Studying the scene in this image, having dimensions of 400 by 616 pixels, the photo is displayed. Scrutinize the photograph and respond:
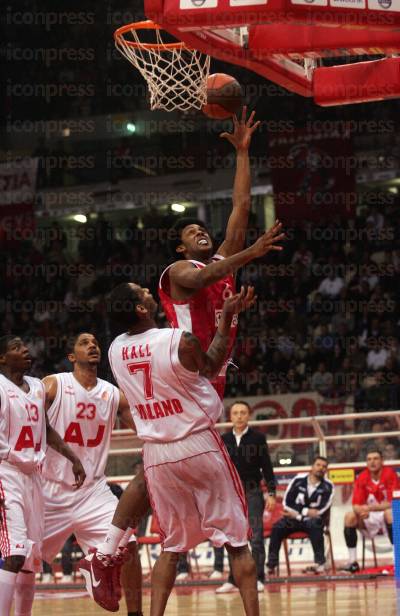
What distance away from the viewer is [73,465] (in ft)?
23.7

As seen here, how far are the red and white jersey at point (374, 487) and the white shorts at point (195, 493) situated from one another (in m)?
6.87

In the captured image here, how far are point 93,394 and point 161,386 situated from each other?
2.19 m

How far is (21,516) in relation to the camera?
6797 mm

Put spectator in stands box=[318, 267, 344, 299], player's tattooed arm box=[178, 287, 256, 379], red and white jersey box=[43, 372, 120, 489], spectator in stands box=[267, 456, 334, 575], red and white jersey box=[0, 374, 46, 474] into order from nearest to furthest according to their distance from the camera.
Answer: player's tattooed arm box=[178, 287, 256, 379] → red and white jersey box=[0, 374, 46, 474] → red and white jersey box=[43, 372, 120, 489] → spectator in stands box=[267, 456, 334, 575] → spectator in stands box=[318, 267, 344, 299]

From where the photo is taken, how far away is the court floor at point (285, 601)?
8.71 metres

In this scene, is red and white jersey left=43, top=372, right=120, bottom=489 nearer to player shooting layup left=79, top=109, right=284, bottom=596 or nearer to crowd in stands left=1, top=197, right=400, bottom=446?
player shooting layup left=79, top=109, right=284, bottom=596

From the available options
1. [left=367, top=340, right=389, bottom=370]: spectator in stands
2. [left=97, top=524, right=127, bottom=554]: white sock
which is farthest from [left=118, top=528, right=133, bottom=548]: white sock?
[left=367, top=340, right=389, bottom=370]: spectator in stands

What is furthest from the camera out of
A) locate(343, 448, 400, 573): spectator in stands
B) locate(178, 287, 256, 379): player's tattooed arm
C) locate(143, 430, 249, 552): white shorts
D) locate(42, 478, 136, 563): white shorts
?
Result: locate(343, 448, 400, 573): spectator in stands

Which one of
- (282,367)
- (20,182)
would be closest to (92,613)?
(282,367)

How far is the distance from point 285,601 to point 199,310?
4.55 meters

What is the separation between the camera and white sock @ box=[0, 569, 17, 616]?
6.45 m

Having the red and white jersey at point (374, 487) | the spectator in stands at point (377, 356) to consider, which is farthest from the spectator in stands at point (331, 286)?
the red and white jersey at point (374, 487)

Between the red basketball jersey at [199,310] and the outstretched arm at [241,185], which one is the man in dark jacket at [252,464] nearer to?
the red basketball jersey at [199,310]

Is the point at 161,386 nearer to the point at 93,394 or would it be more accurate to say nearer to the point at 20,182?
the point at 93,394
